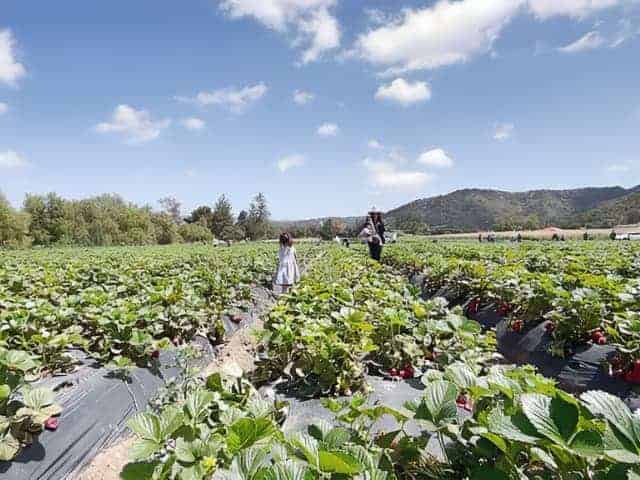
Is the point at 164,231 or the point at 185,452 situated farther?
the point at 164,231

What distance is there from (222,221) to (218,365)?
74.5 m

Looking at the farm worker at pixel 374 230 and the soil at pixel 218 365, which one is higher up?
the farm worker at pixel 374 230

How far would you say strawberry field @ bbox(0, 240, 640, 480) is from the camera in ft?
3.74

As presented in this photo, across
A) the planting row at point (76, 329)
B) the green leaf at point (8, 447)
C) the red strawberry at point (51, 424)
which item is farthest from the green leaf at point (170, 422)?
the red strawberry at point (51, 424)

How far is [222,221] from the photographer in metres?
78.1

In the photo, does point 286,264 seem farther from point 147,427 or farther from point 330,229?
point 330,229

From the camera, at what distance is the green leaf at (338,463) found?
1065 millimetres

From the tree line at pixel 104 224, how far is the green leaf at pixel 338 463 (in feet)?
169

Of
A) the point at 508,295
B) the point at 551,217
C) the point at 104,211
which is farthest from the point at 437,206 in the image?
the point at 508,295

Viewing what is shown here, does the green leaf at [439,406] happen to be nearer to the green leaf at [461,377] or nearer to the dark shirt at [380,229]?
the green leaf at [461,377]

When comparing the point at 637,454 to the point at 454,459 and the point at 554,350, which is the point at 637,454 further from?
the point at 554,350

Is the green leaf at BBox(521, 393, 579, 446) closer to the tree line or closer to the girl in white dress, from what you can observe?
the girl in white dress

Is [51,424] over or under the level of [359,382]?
under

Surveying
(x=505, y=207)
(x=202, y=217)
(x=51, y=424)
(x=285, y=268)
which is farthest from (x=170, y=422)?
(x=505, y=207)
